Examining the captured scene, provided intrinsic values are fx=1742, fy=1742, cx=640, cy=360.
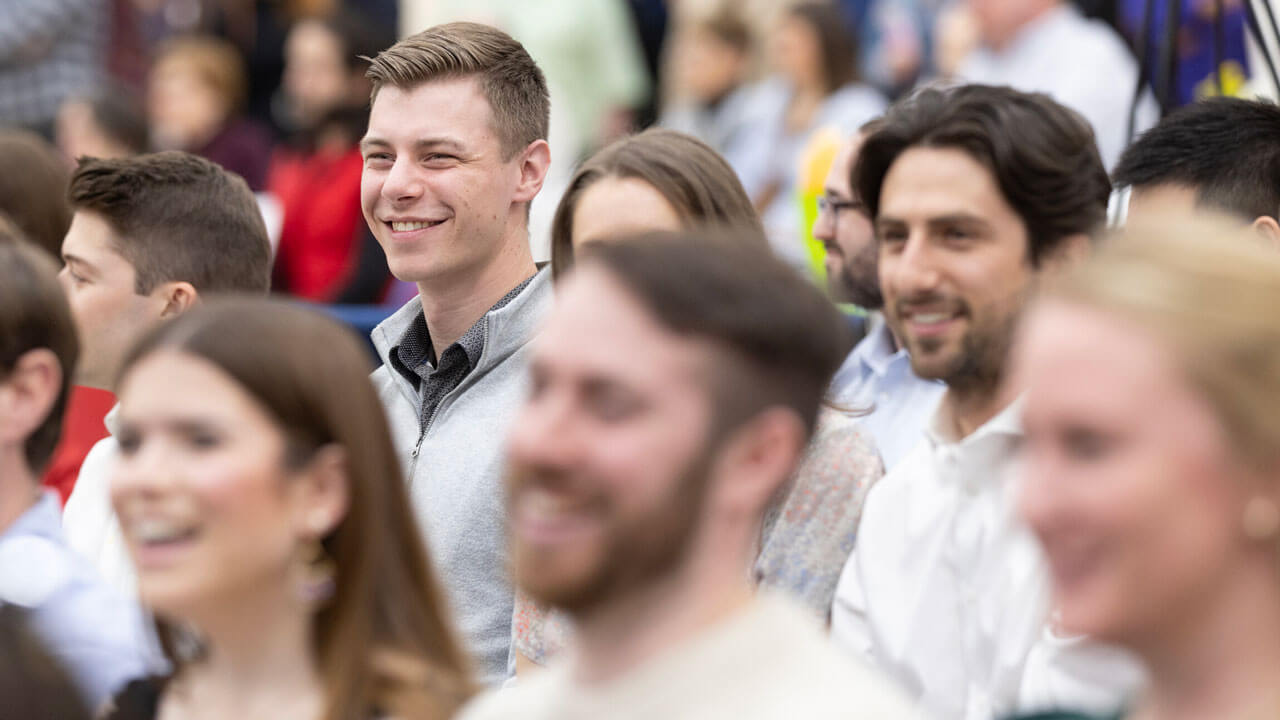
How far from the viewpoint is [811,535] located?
345 centimetres

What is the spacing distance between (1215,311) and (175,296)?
2.97 m

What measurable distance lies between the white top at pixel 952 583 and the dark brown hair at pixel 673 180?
671 millimetres

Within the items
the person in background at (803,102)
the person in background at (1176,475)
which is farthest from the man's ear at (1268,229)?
the person in background at (803,102)

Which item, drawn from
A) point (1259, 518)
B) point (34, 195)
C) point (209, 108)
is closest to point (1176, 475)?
point (1259, 518)

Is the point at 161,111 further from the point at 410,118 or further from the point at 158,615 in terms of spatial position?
the point at 158,615

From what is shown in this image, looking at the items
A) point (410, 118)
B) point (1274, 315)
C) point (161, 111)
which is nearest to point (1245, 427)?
point (1274, 315)

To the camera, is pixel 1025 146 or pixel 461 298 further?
pixel 461 298

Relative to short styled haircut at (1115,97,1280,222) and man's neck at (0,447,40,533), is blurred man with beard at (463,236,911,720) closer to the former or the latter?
man's neck at (0,447,40,533)

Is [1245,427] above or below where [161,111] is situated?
above

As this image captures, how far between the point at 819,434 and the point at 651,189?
2.15 feet

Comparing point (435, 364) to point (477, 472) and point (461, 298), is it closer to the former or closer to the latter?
point (461, 298)

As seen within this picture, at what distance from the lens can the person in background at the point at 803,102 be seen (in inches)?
302

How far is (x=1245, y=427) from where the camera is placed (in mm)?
1750

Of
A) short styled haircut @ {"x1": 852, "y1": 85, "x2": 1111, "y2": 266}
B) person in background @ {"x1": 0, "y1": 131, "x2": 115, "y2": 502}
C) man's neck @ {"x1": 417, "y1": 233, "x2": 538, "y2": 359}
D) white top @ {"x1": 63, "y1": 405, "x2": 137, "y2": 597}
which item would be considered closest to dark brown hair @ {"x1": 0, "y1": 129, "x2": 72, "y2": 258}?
person in background @ {"x1": 0, "y1": 131, "x2": 115, "y2": 502}
